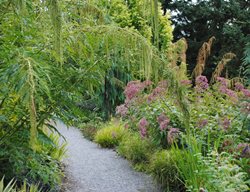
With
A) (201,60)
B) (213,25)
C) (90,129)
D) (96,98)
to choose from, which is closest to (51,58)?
(96,98)

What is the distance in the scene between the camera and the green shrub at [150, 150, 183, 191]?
373cm

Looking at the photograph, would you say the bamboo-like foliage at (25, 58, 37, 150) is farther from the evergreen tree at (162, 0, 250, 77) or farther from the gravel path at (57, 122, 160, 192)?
the evergreen tree at (162, 0, 250, 77)

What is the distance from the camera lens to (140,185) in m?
4.10

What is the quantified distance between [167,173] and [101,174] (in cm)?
119

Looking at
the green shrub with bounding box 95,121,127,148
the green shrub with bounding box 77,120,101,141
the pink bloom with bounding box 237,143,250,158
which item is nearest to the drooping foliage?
the pink bloom with bounding box 237,143,250,158

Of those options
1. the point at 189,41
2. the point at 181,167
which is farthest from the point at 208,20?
the point at 181,167

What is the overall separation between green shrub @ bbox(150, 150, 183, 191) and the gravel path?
0.15 m

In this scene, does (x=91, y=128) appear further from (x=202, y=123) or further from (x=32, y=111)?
(x=32, y=111)

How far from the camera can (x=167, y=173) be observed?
380cm

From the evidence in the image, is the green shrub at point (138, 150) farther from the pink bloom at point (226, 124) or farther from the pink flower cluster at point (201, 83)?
the pink bloom at point (226, 124)

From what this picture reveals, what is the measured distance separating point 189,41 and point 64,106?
1246 cm

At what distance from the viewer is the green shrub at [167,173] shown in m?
3.73

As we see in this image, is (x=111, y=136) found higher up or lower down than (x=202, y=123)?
lower down

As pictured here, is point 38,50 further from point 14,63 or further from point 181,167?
point 181,167
